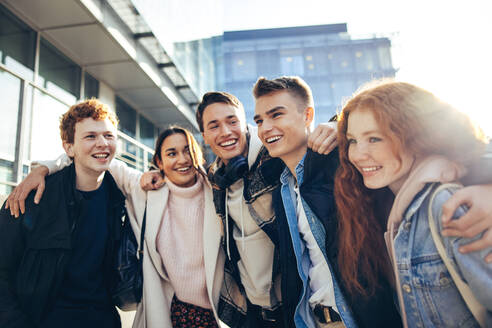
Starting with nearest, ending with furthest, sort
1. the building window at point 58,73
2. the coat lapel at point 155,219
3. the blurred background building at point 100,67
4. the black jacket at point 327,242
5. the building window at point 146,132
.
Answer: the black jacket at point 327,242, the coat lapel at point 155,219, the blurred background building at point 100,67, the building window at point 58,73, the building window at point 146,132

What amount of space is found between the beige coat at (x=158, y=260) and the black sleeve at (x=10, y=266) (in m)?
0.83

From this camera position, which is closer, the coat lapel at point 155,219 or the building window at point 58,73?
the coat lapel at point 155,219

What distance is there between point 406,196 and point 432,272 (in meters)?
0.37

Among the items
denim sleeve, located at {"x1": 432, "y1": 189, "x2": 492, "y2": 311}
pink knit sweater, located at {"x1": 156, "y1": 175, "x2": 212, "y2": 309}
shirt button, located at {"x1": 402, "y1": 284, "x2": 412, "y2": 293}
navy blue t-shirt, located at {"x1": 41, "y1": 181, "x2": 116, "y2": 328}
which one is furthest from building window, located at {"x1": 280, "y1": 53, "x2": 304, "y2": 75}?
denim sleeve, located at {"x1": 432, "y1": 189, "x2": 492, "y2": 311}

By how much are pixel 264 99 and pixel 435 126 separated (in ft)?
4.13

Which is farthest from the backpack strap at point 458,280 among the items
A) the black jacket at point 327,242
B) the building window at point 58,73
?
the building window at point 58,73

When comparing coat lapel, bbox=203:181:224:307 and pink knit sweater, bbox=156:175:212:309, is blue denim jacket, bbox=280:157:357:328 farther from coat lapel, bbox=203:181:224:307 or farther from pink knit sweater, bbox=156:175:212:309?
pink knit sweater, bbox=156:175:212:309

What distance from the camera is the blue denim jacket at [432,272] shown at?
126 centimetres

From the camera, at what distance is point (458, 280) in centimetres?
135

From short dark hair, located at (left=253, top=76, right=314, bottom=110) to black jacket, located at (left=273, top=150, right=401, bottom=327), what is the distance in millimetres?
556

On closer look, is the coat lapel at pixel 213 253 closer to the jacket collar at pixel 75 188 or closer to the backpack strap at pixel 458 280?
the jacket collar at pixel 75 188

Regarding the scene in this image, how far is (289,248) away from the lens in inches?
83.4

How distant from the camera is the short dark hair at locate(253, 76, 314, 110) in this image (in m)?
2.39

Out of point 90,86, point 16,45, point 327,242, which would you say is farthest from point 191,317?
point 90,86
